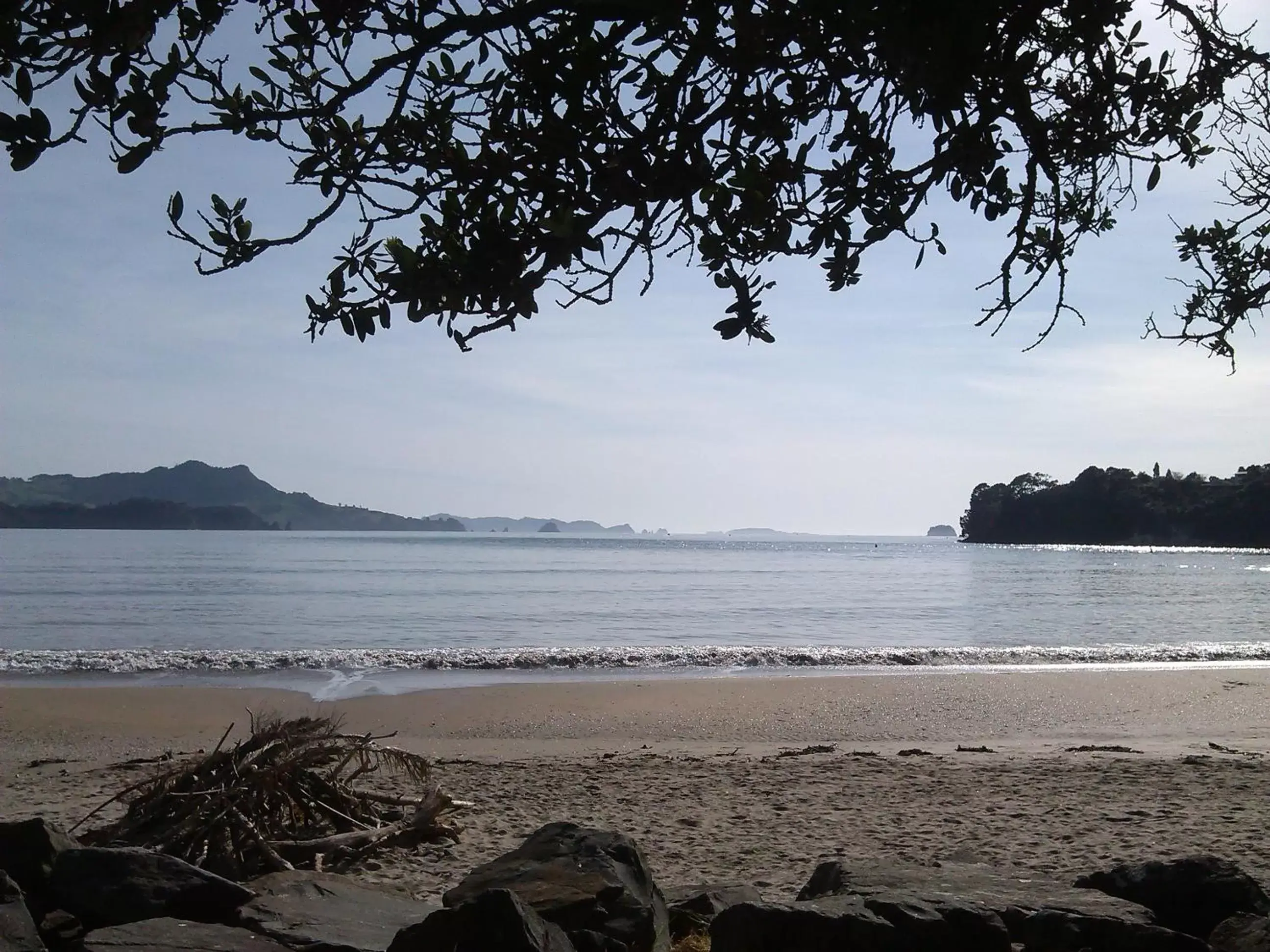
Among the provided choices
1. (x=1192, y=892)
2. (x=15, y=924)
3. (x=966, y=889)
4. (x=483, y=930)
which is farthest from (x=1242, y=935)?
(x=15, y=924)

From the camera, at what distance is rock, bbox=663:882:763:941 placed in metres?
4.04

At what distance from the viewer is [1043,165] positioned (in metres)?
3.94

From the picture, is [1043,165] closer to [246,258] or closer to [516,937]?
[246,258]

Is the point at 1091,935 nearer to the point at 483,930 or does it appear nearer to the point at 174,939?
the point at 483,930

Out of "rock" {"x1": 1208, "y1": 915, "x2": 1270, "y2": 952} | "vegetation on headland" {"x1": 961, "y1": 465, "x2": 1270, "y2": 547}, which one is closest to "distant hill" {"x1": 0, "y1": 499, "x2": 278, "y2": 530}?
"vegetation on headland" {"x1": 961, "y1": 465, "x2": 1270, "y2": 547}

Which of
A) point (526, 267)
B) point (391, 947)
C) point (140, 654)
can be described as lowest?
point (140, 654)

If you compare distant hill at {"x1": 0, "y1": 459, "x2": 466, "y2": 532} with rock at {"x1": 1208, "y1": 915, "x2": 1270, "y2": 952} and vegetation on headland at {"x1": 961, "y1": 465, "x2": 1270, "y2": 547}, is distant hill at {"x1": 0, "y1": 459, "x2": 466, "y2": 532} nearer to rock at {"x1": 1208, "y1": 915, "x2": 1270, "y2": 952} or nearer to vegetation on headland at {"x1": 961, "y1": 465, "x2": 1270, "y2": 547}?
vegetation on headland at {"x1": 961, "y1": 465, "x2": 1270, "y2": 547}

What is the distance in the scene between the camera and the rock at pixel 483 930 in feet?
9.98

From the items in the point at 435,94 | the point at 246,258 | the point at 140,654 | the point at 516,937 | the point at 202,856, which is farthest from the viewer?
the point at 140,654

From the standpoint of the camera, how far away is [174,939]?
127 inches

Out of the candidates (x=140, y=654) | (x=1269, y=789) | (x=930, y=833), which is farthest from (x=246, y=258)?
(x=140, y=654)

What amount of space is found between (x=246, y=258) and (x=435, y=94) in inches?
39.1

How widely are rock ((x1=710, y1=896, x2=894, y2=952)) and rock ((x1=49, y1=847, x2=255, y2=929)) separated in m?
1.83

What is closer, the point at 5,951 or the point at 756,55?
the point at 5,951
